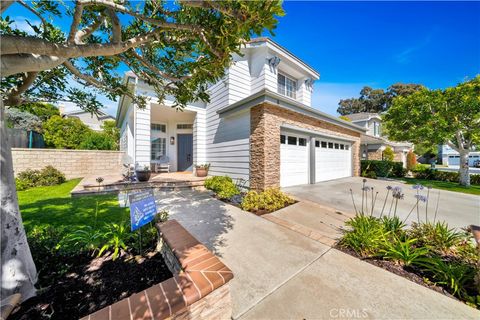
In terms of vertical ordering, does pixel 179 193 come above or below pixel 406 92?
below

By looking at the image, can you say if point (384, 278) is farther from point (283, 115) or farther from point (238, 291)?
point (283, 115)

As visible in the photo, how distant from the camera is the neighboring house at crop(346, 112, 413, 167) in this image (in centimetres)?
1596

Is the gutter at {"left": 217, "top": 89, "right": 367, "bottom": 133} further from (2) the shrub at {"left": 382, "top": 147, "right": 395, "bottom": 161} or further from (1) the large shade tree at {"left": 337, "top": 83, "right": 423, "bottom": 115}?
(1) the large shade tree at {"left": 337, "top": 83, "right": 423, "bottom": 115}

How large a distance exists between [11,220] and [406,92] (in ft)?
155

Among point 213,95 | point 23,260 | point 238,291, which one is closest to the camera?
point 23,260

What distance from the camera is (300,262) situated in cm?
278

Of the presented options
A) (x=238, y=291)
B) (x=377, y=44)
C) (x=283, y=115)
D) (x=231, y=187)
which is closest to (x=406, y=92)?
(x=377, y=44)

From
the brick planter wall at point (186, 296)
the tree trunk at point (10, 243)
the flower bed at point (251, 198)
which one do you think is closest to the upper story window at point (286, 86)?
the flower bed at point (251, 198)

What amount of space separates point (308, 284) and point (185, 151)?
10.5m

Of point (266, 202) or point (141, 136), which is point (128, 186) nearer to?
point (141, 136)

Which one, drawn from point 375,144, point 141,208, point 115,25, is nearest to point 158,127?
point 115,25

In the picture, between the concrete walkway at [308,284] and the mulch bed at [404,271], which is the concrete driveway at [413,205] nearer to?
the mulch bed at [404,271]

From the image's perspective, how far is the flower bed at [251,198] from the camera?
5.34m

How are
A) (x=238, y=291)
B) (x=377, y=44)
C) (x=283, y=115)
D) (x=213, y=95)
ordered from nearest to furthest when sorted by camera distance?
1. (x=238, y=291)
2. (x=283, y=115)
3. (x=377, y=44)
4. (x=213, y=95)
